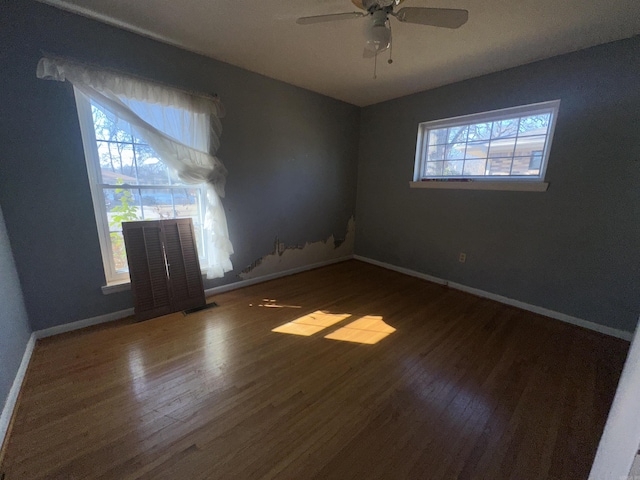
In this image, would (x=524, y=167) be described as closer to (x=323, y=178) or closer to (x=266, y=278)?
(x=323, y=178)

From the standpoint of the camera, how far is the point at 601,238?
7.09 ft

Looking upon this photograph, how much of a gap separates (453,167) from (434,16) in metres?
2.04

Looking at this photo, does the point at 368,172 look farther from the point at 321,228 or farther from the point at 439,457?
the point at 439,457

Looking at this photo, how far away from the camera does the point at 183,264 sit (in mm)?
2520

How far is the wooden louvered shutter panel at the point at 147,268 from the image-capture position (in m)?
2.24

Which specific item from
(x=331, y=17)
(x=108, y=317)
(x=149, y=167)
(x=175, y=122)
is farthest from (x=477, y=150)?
(x=108, y=317)

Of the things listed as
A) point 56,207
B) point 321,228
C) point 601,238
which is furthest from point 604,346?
point 56,207

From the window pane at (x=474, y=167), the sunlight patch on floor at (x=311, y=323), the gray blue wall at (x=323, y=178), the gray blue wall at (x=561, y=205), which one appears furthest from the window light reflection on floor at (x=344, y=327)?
the window pane at (x=474, y=167)

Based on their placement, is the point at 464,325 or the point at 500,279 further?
the point at 500,279

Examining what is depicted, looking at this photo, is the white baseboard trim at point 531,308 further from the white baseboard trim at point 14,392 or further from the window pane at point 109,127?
the white baseboard trim at point 14,392

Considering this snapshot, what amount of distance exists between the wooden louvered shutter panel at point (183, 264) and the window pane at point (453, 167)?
3.07 meters

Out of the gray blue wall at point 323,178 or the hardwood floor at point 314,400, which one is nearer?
the hardwood floor at point 314,400

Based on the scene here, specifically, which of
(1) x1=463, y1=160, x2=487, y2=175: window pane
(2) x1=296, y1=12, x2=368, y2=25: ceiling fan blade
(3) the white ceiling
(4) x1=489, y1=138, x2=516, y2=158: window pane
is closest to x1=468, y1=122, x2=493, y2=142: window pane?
(4) x1=489, y1=138, x2=516, y2=158: window pane

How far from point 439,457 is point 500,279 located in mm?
2215
